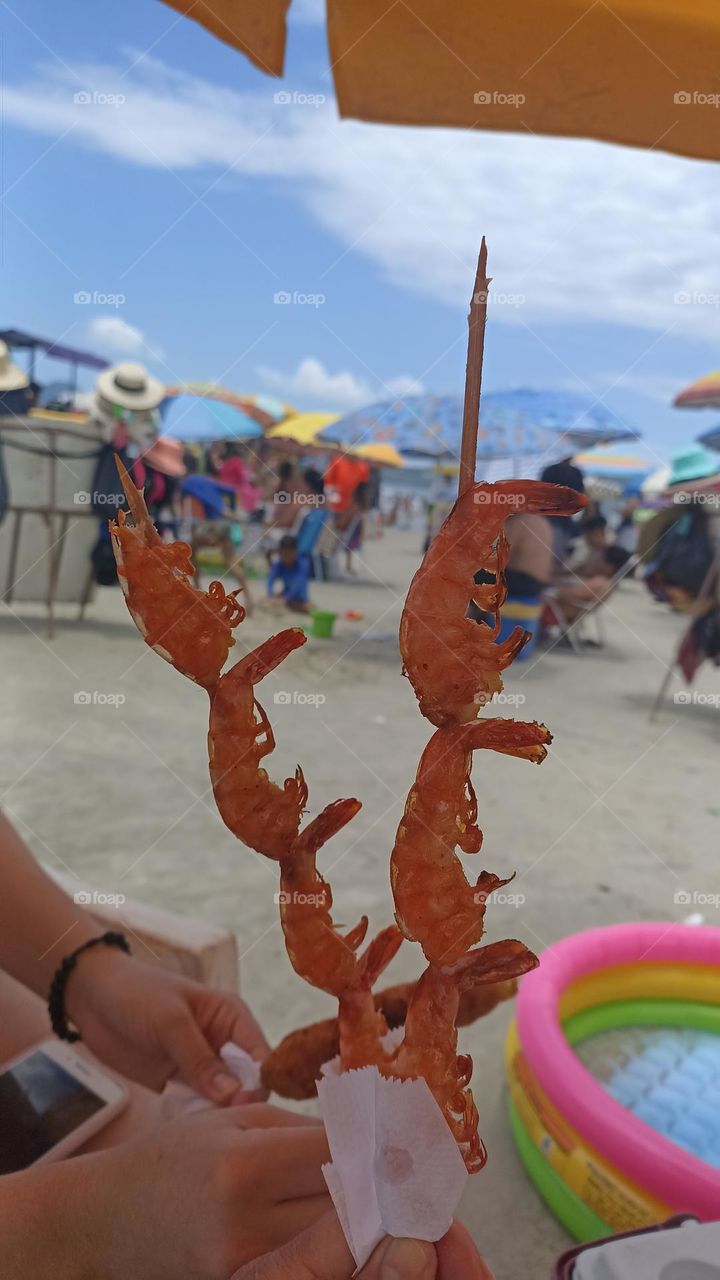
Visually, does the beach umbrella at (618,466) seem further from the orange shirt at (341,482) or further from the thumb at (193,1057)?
the thumb at (193,1057)

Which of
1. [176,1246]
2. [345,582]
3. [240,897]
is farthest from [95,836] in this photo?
[345,582]

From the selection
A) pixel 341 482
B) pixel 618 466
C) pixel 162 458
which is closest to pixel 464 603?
pixel 162 458

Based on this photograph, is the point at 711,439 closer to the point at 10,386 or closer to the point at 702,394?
the point at 702,394

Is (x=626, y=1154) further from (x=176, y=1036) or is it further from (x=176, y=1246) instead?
(x=176, y=1246)

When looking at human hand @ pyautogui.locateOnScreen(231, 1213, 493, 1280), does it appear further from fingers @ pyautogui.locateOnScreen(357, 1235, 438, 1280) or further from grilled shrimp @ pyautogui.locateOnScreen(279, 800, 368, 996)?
grilled shrimp @ pyautogui.locateOnScreen(279, 800, 368, 996)

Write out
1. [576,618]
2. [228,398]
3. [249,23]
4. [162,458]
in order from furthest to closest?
1. [228,398]
2. [162,458]
3. [576,618]
4. [249,23]

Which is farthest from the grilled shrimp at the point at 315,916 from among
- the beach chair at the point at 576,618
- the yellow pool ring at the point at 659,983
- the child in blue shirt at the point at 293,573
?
the child in blue shirt at the point at 293,573

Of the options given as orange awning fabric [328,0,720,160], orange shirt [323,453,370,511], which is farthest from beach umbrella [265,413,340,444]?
orange awning fabric [328,0,720,160]

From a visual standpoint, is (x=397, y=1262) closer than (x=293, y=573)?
Yes
